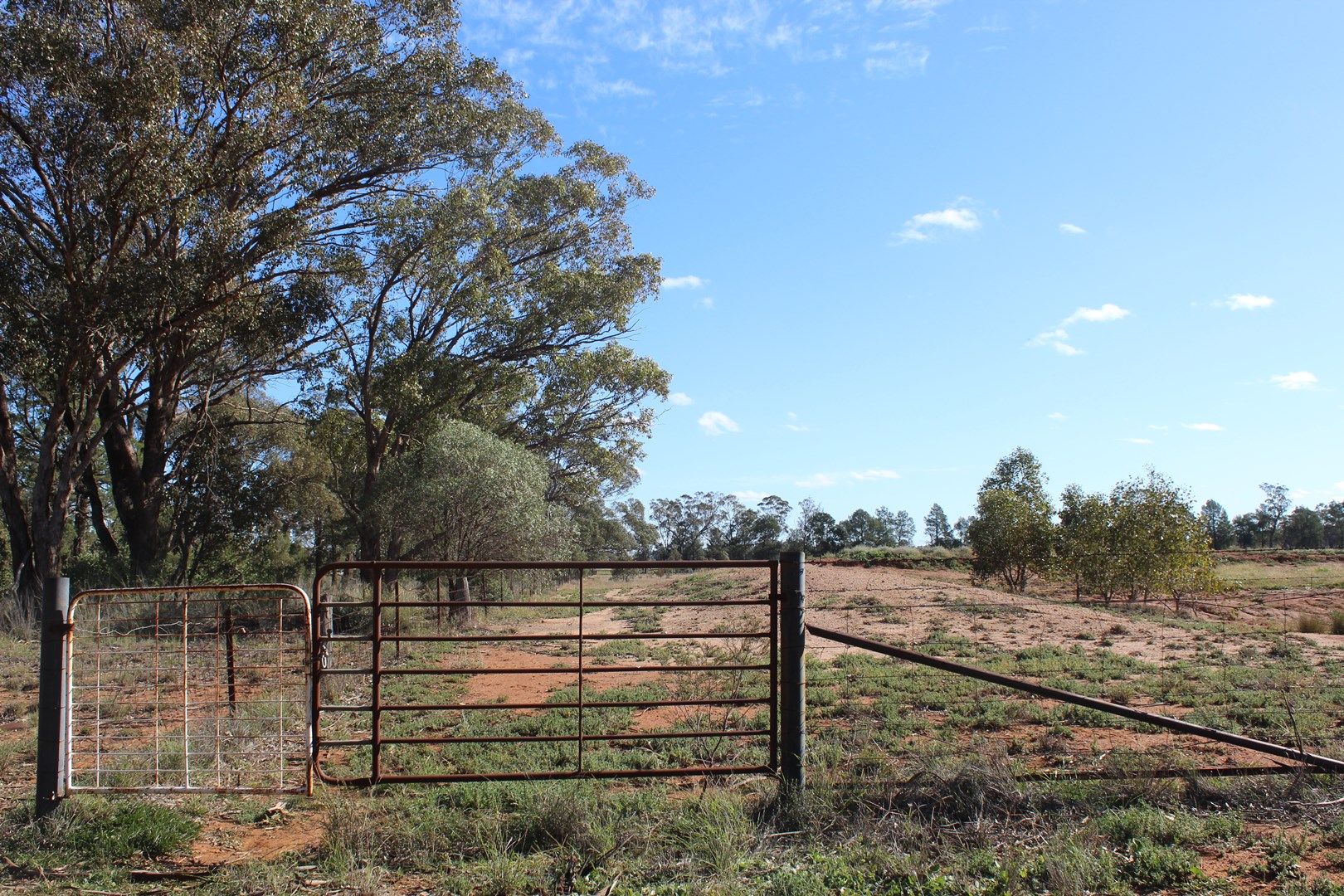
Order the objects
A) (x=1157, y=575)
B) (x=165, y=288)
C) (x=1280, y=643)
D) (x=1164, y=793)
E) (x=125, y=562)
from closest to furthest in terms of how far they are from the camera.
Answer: (x=1164, y=793) → (x=1280, y=643) → (x=165, y=288) → (x=125, y=562) → (x=1157, y=575)

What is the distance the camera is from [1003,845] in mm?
5418

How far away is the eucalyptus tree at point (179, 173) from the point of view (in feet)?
59.2

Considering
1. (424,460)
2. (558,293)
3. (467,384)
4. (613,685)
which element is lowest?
(613,685)

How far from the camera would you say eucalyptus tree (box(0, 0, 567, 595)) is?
59.2 feet

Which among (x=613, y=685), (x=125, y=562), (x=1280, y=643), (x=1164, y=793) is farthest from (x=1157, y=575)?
(x=125, y=562)

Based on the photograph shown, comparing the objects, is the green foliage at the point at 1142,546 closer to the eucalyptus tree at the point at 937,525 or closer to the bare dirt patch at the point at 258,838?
the bare dirt patch at the point at 258,838

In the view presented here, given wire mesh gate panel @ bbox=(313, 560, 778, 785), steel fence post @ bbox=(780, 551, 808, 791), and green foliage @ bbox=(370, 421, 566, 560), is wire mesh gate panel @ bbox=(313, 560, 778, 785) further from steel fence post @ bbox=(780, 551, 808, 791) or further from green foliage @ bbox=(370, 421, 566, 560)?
green foliage @ bbox=(370, 421, 566, 560)

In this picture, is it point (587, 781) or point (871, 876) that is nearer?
point (871, 876)

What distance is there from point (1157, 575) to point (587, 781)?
85.9ft

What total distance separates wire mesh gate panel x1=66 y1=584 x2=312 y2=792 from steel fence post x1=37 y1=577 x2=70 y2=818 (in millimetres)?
63

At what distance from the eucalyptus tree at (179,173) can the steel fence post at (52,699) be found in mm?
14506

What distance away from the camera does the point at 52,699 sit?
611cm

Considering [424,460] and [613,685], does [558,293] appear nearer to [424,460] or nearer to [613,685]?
[424,460]

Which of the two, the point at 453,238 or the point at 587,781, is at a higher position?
the point at 453,238
